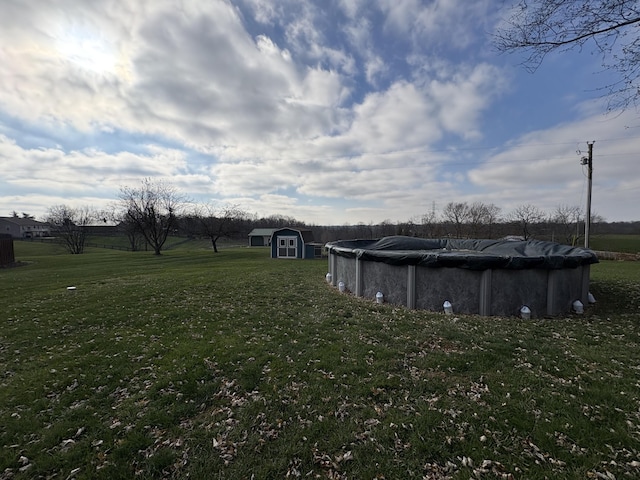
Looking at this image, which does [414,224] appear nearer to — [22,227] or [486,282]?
[486,282]

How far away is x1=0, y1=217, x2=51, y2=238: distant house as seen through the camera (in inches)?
2658

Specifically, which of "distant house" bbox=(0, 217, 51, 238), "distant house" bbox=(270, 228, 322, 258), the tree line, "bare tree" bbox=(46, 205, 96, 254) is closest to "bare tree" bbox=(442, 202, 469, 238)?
the tree line

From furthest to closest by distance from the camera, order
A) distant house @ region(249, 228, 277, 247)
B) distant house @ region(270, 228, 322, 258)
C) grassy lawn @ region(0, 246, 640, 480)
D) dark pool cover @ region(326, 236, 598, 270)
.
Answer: distant house @ region(249, 228, 277, 247), distant house @ region(270, 228, 322, 258), dark pool cover @ region(326, 236, 598, 270), grassy lawn @ region(0, 246, 640, 480)

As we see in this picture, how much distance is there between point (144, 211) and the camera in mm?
28250

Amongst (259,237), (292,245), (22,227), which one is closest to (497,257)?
(292,245)

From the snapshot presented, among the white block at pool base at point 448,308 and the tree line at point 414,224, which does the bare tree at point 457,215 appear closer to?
the tree line at point 414,224

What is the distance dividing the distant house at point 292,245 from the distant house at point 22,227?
6981 centimetres

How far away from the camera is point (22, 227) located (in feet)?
234

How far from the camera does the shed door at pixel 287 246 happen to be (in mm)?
25594

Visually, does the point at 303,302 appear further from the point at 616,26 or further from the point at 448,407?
the point at 616,26

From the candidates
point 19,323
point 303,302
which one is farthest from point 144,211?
point 303,302

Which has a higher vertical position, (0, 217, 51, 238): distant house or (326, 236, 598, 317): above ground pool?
(0, 217, 51, 238): distant house

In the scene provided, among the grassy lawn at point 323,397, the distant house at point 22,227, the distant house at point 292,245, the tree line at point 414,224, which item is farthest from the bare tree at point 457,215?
the distant house at point 22,227

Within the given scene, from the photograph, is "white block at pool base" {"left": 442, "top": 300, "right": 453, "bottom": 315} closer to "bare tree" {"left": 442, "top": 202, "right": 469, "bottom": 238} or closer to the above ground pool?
the above ground pool
